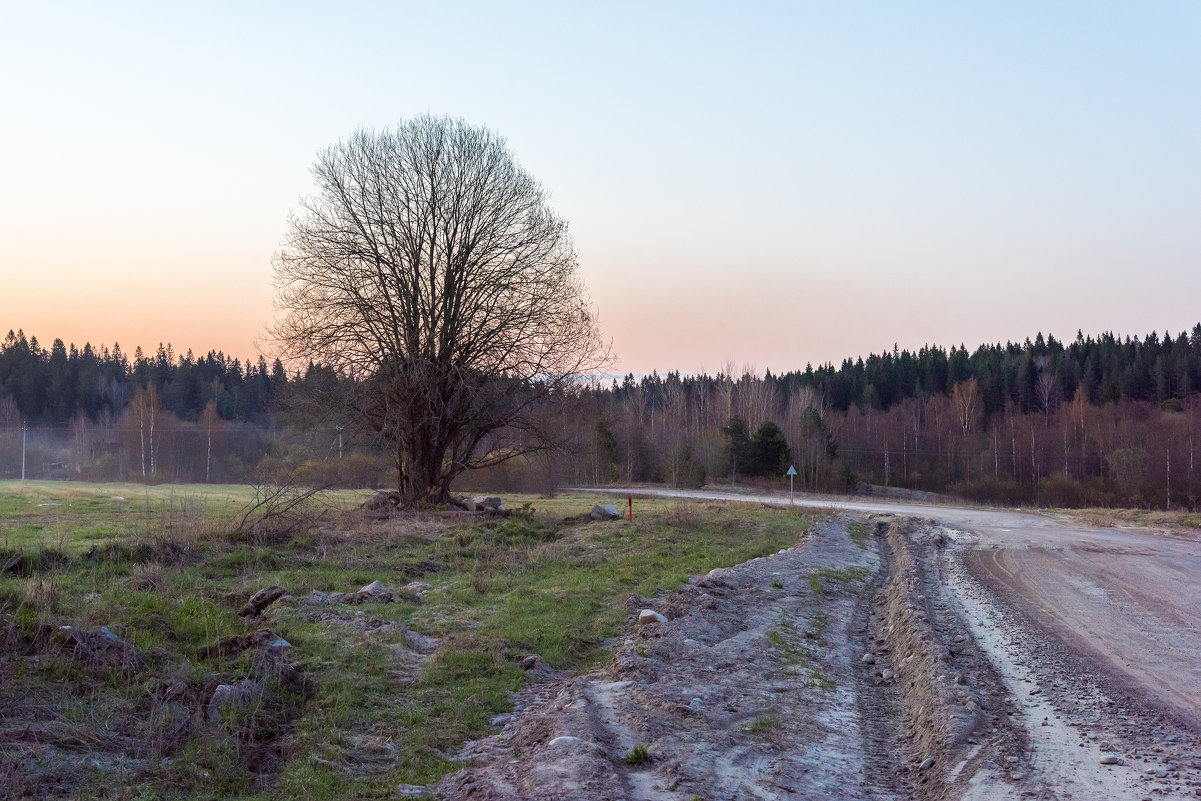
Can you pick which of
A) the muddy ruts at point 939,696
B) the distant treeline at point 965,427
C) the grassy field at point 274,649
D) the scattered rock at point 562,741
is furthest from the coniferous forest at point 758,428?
the scattered rock at point 562,741

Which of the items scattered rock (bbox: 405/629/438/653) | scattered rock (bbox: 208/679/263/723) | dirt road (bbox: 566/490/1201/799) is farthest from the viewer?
scattered rock (bbox: 405/629/438/653)

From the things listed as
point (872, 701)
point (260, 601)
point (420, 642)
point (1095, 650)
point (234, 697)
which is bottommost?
point (872, 701)

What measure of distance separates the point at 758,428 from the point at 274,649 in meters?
61.2

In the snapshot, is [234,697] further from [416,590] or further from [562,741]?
→ [416,590]

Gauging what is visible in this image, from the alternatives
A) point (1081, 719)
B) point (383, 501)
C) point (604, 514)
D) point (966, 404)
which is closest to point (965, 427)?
point (966, 404)

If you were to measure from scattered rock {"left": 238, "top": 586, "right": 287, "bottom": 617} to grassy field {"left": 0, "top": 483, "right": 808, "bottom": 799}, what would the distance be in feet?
0.68

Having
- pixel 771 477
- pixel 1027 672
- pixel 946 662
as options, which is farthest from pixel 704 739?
pixel 771 477

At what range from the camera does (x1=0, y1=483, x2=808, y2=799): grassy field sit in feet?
21.3

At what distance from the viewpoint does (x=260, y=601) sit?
11930 mm

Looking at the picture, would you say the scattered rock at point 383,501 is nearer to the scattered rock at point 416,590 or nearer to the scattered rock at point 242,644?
the scattered rock at point 416,590

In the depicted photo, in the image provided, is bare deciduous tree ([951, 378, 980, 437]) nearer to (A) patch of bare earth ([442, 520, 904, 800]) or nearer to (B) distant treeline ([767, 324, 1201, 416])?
(B) distant treeline ([767, 324, 1201, 416])

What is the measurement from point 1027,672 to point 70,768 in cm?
978

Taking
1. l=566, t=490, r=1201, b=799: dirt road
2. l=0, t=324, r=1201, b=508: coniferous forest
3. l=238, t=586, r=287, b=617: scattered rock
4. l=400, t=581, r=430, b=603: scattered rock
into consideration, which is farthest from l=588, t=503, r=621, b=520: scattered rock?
l=238, t=586, r=287, b=617: scattered rock

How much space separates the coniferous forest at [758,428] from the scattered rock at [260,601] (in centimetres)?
1545
